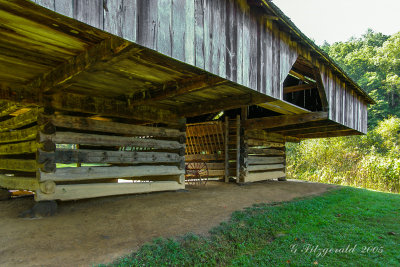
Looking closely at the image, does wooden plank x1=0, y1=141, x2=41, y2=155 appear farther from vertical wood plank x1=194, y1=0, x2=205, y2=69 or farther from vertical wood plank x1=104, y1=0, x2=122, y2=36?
vertical wood plank x1=194, y1=0, x2=205, y2=69

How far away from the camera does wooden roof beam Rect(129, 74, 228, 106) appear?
4.12 metres

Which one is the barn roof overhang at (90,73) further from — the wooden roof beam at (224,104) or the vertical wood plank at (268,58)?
the vertical wood plank at (268,58)

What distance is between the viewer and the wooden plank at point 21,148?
4.79m

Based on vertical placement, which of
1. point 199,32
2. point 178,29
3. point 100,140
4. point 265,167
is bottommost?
point 265,167

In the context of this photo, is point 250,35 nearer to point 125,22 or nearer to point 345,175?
point 125,22

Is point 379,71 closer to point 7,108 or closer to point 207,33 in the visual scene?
point 207,33

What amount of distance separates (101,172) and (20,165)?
163cm

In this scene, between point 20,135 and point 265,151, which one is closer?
point 20,135

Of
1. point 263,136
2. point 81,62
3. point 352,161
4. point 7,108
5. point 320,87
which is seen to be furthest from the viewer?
point 352,161

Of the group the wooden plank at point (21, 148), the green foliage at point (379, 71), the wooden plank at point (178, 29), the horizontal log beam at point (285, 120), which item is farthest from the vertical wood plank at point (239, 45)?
the green foliage at point (379, 71)

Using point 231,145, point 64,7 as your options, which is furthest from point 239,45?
point 231,145

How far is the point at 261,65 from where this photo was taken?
15.7 ft

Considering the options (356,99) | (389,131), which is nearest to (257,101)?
(356,99)

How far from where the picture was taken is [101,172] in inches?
215
